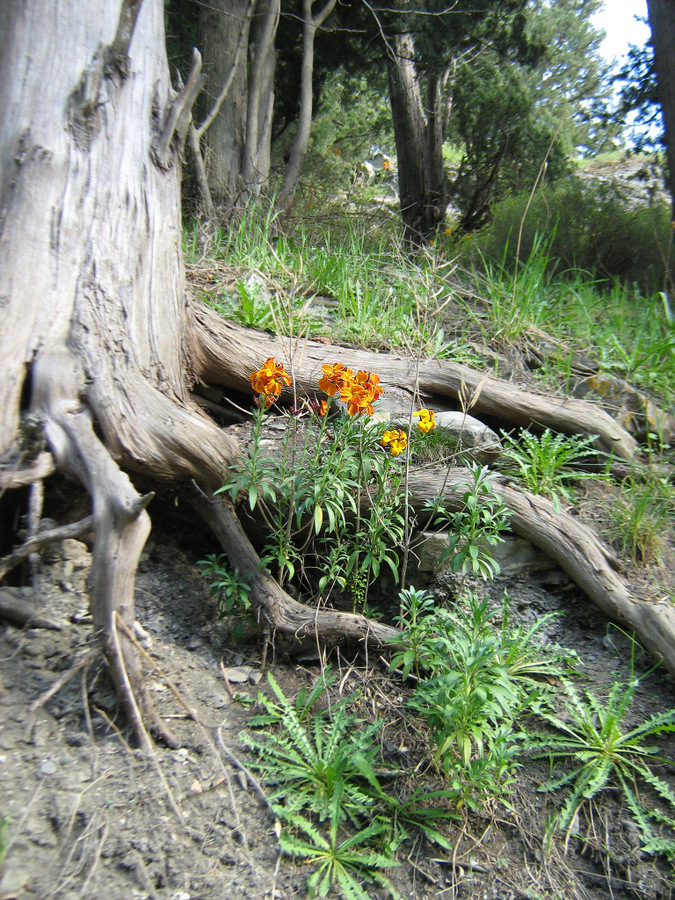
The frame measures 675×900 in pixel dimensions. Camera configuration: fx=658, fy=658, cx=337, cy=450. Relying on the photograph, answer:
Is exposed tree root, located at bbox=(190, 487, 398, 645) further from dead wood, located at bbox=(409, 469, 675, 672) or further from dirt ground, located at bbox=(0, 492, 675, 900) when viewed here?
dead wood, located at bbox=(409, 469, 675, 672)

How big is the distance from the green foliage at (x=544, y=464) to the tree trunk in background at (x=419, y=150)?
443cm

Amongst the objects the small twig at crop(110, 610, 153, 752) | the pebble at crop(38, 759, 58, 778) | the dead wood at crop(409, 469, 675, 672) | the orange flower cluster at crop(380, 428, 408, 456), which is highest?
the orange flower cluster at crop(380, 428, 408, 456)

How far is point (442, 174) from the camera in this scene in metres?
7.78

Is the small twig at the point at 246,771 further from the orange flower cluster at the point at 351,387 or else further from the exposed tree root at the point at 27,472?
the orange flower cluster at the point at 351,387

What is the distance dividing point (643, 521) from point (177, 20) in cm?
656

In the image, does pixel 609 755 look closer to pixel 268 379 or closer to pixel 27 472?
pixel 268 379

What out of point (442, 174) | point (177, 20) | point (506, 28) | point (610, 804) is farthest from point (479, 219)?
point (610, 804)

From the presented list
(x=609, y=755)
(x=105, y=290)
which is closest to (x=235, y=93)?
(x=105, y=290)

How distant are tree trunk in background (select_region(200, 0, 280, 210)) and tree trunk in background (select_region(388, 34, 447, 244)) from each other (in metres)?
2.00

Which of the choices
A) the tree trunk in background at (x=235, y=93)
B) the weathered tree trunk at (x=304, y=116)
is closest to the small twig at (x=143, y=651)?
the tree trunk in background at (x=235, y=93)

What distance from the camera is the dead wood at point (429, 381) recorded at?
12.2 feet

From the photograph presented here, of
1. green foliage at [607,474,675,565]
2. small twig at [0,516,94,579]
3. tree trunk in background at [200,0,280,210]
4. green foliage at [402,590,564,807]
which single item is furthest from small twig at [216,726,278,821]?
tree trunk in background at [200,0,280,210]

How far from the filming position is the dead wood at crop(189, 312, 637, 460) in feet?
12.2

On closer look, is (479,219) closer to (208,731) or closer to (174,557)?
(174,557)
